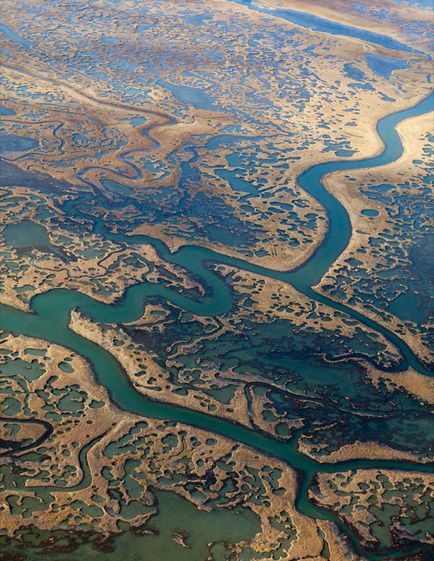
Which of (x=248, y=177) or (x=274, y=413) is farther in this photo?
(x=248, y=177)

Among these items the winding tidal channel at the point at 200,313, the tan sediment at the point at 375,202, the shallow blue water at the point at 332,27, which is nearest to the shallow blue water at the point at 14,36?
the shallow blue water at the point at 332,27

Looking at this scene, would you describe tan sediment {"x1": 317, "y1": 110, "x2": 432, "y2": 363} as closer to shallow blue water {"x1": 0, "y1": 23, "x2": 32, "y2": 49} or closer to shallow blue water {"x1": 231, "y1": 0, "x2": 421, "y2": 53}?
shallow blue water {"x1": 231, "y1": 0, "x2": 421, "y2": 53}

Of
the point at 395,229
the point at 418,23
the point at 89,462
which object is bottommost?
the point at 89,462

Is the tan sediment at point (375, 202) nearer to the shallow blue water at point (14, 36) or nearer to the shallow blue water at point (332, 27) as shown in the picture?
the shallow blue water at point (332, 27)

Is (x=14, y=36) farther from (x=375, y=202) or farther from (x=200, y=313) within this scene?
(x=200, y=313)

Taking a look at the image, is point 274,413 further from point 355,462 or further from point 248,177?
point 248,177

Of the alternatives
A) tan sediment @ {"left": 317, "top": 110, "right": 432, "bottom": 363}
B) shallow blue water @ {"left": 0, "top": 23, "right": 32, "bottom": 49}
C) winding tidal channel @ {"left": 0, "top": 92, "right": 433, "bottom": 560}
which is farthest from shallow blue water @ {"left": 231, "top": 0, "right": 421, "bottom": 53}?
winding tidal channel @ {"left": 0, "top": 92, "right": 433, "bottom": 560}

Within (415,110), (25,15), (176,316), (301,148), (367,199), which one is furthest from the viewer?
(25,15)

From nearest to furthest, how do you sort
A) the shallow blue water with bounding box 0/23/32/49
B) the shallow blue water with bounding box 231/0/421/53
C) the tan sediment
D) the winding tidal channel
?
the winding tidal channel
the tan sediment
the shallow blue water with bounding box 0/23/32/49
the shallow blue water with bounding box 231/0/421/53

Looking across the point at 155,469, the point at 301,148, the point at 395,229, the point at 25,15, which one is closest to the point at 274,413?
the point at 155,469
